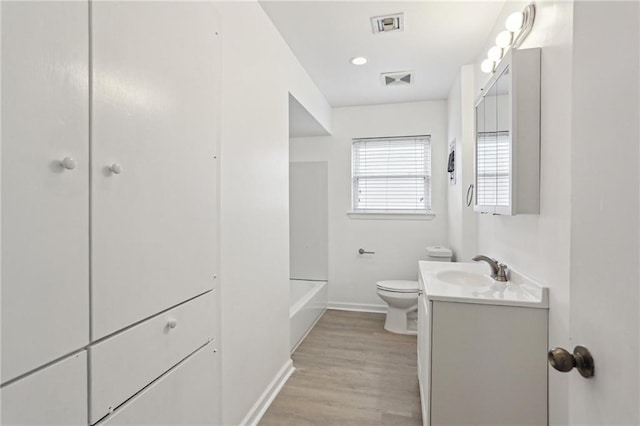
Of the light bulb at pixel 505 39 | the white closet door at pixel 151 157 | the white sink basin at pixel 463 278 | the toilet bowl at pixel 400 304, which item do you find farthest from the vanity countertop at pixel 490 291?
the light bulb at pixel 505 39

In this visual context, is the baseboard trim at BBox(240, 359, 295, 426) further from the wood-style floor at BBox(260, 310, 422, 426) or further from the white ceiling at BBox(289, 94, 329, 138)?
the white ceiling at BBox(289, 94, 329, 138)

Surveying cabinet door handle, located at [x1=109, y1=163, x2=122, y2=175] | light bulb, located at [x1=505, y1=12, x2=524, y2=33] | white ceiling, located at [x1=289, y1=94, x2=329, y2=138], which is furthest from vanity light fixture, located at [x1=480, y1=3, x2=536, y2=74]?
cabinet door handle, located at [x1=109, y1=163, x2=122, y2=175]

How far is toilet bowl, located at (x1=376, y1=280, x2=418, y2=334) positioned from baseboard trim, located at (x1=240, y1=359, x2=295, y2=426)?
1216mm

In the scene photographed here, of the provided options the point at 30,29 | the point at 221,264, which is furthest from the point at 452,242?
the point at 30,29

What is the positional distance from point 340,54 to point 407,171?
171cm

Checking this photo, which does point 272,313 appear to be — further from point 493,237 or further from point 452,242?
point 452,242

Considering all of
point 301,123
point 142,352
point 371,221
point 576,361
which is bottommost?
point 142,352

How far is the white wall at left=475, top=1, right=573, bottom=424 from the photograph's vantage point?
1.22 m

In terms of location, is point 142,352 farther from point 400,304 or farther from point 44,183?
point 400,304

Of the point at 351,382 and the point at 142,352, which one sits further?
the point at 351,382

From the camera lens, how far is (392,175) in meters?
3.80

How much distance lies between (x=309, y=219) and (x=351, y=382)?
6.76 feet

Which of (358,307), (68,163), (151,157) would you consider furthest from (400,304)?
(68,163)

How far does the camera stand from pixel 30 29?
2.14 feet
